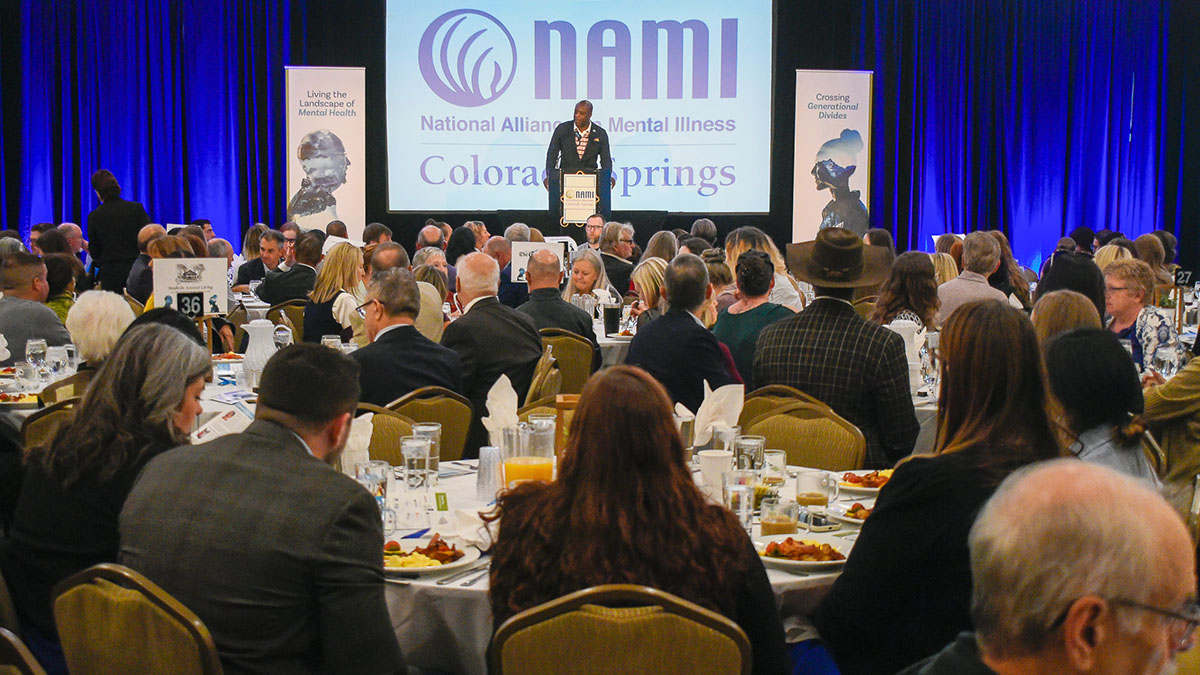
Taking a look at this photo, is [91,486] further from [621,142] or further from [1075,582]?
[621,142]

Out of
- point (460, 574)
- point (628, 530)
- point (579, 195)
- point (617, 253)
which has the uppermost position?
point (579, 195)

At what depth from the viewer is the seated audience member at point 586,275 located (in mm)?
7883

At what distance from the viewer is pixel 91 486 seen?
9.43 feet

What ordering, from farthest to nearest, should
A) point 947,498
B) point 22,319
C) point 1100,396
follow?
point 22,319, point 1100,396, point 947,498

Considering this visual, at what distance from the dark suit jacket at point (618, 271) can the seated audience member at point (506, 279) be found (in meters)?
0.76

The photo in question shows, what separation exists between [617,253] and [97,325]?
5.65 meters

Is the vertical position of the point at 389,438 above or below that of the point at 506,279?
below

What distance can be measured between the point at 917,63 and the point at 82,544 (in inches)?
565

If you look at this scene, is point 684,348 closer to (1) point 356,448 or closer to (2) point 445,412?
(2) point 445,412

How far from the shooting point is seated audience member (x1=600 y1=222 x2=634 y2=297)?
30.8 feet

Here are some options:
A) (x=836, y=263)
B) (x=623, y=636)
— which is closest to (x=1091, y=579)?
(x=623, y=636)

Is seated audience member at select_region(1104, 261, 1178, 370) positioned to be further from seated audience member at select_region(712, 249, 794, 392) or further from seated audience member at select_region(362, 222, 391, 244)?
seated audience member at select_region(362, 222, 391, 244)

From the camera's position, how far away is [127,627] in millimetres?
2312

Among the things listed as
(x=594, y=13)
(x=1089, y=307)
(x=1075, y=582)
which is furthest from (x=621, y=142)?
(x=1075, y=582)
